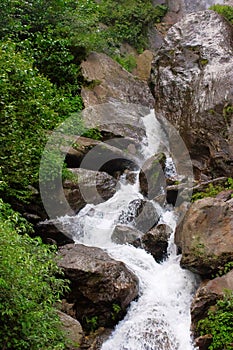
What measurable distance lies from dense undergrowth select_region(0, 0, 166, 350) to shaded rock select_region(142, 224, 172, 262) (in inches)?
95.0

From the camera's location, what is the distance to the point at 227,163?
11500mm

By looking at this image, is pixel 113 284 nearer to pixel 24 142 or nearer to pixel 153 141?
pixel 24 142

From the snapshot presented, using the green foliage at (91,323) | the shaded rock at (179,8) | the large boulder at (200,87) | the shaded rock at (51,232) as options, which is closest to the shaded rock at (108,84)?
the large boulder at (200,87)

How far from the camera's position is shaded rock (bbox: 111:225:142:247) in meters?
9.85

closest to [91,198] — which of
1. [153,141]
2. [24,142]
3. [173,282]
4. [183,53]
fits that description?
[24,142]

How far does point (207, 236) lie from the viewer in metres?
8.50

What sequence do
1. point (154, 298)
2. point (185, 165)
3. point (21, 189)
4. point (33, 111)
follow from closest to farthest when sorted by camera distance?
point (154, 298) < point (21, 189) < point (33, 111) < point (185, 165)

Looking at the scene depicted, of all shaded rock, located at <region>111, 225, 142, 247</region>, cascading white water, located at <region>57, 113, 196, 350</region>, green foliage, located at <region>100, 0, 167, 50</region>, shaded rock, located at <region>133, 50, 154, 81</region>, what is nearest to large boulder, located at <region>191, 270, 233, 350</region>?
cascading white water, located at <region>57, 113, 196, 350</region>

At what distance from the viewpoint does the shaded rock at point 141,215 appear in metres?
10.6

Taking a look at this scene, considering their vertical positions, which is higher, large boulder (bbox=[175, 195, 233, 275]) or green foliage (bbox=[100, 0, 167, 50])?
green foliage (bbox=[100, 0, 167, 50])

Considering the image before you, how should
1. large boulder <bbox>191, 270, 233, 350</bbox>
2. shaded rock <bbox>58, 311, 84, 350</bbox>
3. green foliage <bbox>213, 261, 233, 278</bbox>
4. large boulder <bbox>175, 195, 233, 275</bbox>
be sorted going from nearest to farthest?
shaded rock <bbox>58, 311, 84, 350</bbox> < large boulder <bbox>191, 270, 233, 350</bbox> < green foliage <bbox>213, 261, 233, 278</bbox> < large boulder <bbox>175, 195, 233, 275</bbox>

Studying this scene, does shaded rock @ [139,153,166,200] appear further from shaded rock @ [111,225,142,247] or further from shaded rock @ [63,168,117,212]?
shaded rock @ [111,225,142,247]

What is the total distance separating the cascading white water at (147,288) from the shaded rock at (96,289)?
360mm

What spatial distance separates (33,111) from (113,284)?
4578 mm
